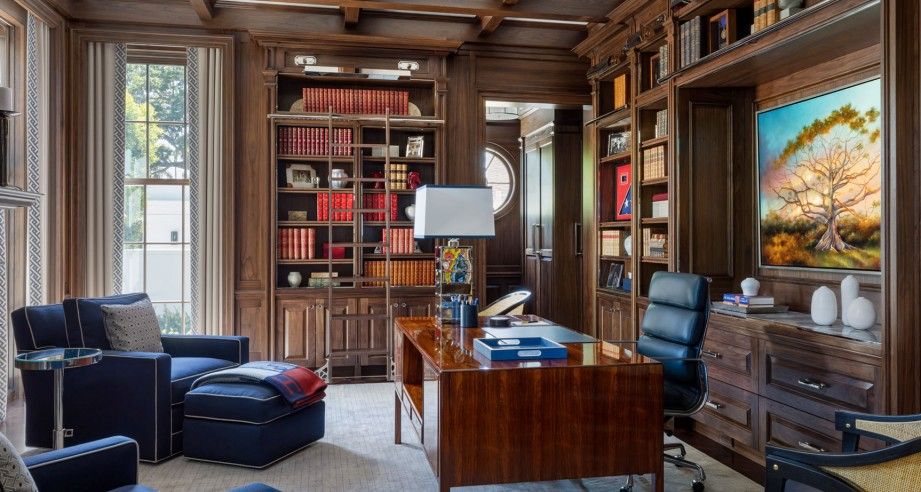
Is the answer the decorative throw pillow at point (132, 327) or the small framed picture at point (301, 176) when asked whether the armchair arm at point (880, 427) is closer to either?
the decorative throw pillow at point (132, 327)

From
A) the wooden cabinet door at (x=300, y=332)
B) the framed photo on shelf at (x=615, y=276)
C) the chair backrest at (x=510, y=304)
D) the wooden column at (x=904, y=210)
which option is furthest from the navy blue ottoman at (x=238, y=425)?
the framed photo on shelf at (x=615, y=276)

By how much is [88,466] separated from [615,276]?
14.4 feet

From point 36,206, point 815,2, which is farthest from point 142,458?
point 815,2

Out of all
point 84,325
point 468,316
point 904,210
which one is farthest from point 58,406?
point 904,210

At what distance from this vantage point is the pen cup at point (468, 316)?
328 cm

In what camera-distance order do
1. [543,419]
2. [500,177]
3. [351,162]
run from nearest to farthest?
[543,419] → [351,162] → [500,177]

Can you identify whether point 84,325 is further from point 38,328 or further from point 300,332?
point 300,332

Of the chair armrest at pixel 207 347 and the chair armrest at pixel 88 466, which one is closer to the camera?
the chair armrest at pixel 88 466

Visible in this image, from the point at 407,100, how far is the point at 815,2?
3.46 metres

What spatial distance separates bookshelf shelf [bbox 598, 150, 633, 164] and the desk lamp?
2.04m

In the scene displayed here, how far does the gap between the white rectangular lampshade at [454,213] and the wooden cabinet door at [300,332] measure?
2.37 metres

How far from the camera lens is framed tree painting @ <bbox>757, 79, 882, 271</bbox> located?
336 centimetres

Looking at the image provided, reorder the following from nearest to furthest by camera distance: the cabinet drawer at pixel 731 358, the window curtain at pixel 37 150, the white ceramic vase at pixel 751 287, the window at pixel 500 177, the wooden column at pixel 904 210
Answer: the wooden column at pixel 904 210 → the cabinet drawer at pixel 731 358 → the white ceramic vase at pixel 751 287 → the window curtain at pixel 37 150 → the window at pixel 500 177

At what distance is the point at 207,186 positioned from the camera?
217 inches
